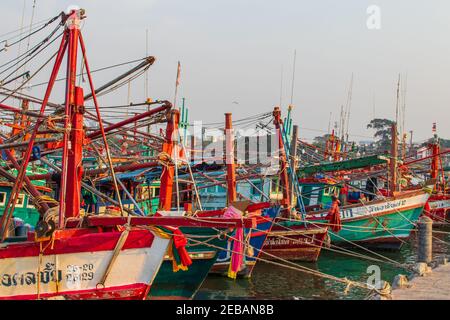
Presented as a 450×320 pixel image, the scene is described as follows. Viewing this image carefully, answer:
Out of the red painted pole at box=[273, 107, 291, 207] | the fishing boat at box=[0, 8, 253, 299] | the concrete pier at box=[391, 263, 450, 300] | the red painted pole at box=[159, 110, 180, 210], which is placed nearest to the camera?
the fishing boat at box=[0, 8, 253, 299]

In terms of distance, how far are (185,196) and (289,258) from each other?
6.89 meters

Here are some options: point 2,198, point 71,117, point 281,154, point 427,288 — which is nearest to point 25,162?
point 71,117

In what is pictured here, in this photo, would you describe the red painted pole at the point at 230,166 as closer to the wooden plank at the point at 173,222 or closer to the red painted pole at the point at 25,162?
the wooden plank at the point at 173,222

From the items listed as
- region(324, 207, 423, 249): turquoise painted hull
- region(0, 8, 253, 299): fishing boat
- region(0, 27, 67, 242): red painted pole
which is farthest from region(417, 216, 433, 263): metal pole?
region(0, 27, 67, 242): red painted pole

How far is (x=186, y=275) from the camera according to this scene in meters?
12.6

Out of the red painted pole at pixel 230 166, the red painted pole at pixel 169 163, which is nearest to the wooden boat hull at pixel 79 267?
the red painted pole at pixel 169 163

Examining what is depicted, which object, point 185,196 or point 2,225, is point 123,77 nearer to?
point 2,225

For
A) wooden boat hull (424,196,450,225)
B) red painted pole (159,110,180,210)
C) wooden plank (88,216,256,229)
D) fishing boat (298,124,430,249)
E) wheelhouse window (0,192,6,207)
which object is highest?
red painted pole (159,110,180,210)

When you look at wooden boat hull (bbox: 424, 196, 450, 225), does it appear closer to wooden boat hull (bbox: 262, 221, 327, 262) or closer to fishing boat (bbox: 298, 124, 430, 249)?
fishing boat (bbox: 298, 124, 430, 249)

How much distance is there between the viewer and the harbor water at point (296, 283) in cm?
1441

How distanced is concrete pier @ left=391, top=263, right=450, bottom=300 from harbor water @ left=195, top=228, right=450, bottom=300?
7.55 ft

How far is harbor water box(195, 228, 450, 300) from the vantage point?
47.3 feet

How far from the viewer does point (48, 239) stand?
8789 millimetres

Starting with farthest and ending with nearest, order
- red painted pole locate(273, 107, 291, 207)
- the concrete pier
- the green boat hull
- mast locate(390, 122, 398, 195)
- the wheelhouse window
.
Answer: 1. mast locate(390, 122, 398, 195)
2. red painted pole locate(273, 107, 291, 207)
3. the wheelhouse window
4. the green boat hull
5. the concrete pier
